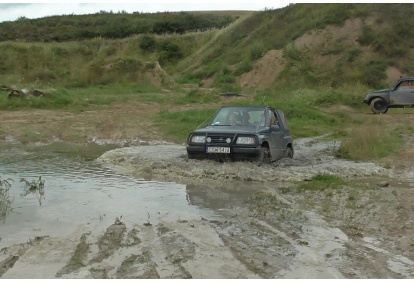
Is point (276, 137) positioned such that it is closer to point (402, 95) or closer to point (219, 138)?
point (219, 138)

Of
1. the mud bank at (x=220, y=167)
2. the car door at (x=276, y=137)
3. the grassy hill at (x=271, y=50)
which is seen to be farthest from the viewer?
the grassy hill at (x=271, y=50)

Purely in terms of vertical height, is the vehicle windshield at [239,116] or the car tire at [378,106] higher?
the vehicle windshield at [239,116]

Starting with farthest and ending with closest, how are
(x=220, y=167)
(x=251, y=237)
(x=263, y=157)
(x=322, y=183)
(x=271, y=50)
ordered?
(x=271, y=50) → (x=263, y=157) → (x=220, y=167) → (x=322, y=183) → (x=251, y=237)

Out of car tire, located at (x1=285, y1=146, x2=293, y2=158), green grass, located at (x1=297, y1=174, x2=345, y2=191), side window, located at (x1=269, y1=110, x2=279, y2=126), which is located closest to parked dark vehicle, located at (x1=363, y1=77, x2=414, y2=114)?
car tire, located at (x1=285, y1=146, x2=293, y2=158)

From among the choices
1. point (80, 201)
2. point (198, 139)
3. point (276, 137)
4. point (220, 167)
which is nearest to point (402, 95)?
point (276, 137)

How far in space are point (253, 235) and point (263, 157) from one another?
509 centimetres

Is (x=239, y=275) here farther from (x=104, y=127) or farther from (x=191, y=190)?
(x=104, y=127)

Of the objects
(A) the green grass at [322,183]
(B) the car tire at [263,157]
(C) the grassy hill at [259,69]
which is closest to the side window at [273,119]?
(B) the car tire at [263,157]

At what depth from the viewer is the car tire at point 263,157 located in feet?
37.4

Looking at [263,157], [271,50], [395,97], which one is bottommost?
[263,157]

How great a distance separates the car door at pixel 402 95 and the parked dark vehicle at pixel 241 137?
44.8ft

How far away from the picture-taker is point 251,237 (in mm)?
6559

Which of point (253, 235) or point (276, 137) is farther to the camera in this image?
point (276, 137)

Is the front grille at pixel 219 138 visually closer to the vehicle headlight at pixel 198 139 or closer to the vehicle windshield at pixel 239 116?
the vehicle headlight at pixel 198 139
